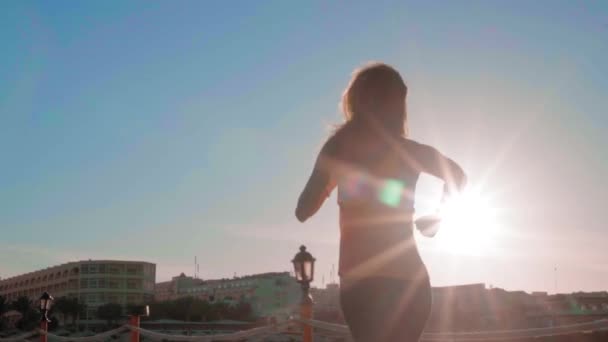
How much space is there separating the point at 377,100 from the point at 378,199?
0.36 meters

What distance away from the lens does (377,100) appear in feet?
6.91

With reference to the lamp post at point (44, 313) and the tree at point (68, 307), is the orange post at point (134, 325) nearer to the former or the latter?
the lamp post at point (44, 313)

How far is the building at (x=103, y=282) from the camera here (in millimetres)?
96188

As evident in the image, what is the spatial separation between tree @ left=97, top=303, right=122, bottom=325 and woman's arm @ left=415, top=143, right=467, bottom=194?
270 ft

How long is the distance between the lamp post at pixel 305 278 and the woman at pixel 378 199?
3959mm

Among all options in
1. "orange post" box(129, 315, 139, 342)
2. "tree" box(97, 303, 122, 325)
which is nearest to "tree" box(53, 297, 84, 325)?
"tree" box(97, 303, 122, 325)

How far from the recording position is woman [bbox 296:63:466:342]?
5.94ft

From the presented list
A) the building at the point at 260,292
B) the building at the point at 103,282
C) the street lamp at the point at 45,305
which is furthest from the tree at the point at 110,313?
the street lamp at the point at 45,305

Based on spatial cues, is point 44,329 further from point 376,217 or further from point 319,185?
point 376,217

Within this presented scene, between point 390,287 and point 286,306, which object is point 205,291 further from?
point 390,287

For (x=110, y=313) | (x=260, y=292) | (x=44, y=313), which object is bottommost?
(x=110, y=313)

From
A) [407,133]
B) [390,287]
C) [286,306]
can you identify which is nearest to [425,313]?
[390,287]

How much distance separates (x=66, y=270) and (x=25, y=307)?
23.7 m

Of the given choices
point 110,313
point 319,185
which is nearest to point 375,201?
point 319,185
